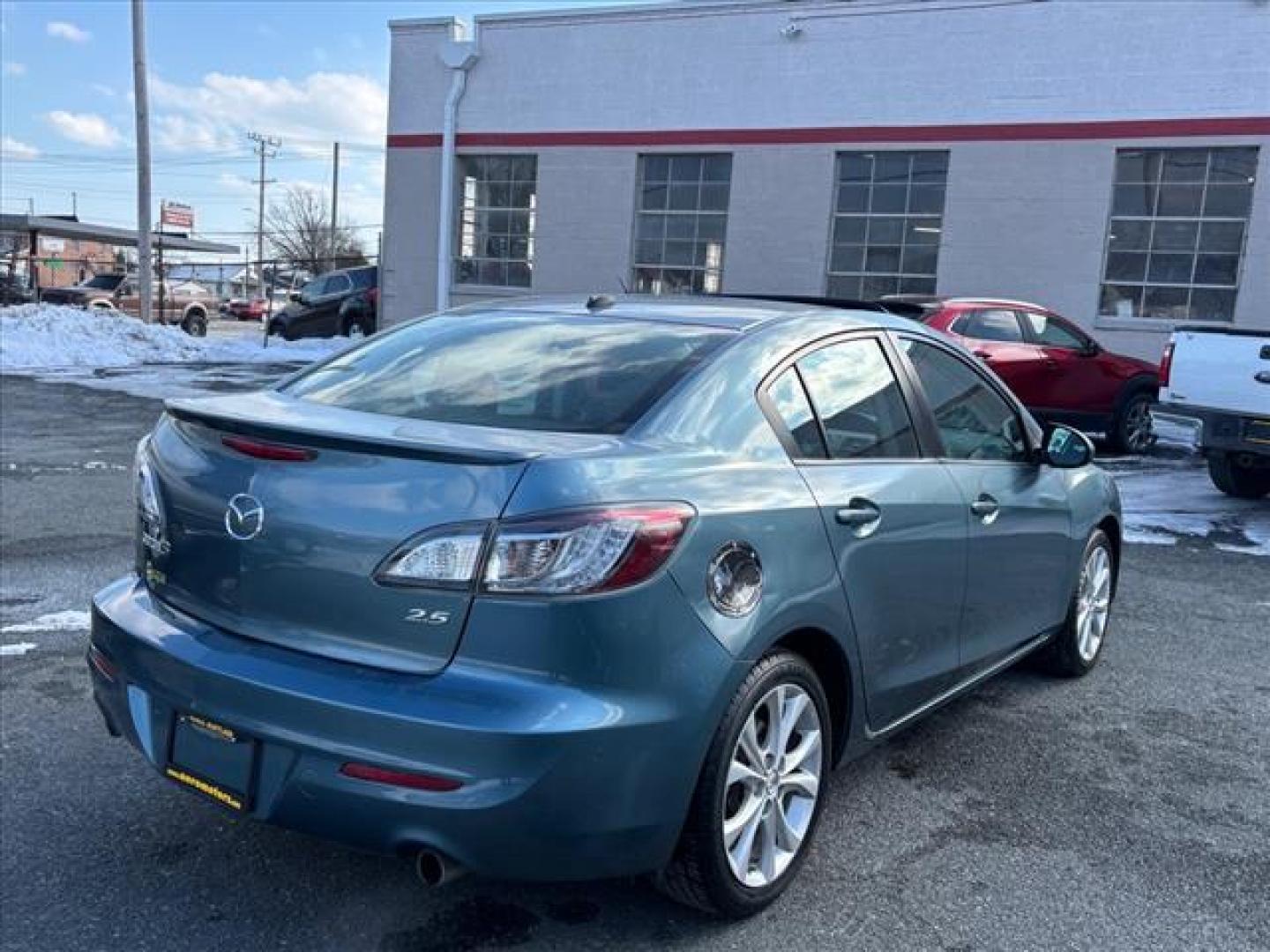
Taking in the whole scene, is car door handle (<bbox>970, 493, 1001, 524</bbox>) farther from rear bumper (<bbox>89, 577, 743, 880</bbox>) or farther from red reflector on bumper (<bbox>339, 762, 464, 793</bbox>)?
red reflector on bumper (<bbox>339, 762, 464, 793</bbox>)

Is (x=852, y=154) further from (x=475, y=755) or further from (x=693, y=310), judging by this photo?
(x=475, y=755)

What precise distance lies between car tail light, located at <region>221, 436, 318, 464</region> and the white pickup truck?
8126 mm

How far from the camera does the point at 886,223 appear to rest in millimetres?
17625

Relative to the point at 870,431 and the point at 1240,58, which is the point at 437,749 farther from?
the point at 1240,58

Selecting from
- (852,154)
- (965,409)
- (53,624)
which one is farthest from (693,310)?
(852,154)

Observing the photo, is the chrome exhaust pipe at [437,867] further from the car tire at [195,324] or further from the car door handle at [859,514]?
the car tire at [195,324]

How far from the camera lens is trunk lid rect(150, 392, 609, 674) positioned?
2.53m

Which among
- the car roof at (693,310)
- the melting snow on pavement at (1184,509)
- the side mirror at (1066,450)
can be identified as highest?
the car roof at (693,310)

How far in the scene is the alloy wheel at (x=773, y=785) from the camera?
289 centimetres

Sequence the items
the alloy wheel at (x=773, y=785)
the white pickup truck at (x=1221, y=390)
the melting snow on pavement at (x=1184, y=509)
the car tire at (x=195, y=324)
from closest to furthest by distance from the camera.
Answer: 1. the alloy wheel at (x=773, y=785)
2. the melting snow on pavement at (x=1184, y=509)
3. the white pickup truck at (x=1221, y=390)
4. the car tire at (x=195, y=324)

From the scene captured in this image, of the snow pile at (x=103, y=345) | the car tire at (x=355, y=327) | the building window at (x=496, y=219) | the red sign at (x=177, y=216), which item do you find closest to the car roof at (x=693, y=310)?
the building window at (x=496, y=219)

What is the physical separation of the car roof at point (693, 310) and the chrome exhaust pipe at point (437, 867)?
1692 millimetres

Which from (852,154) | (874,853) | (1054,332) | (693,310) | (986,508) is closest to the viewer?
(874,853)

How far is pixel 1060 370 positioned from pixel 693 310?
31.8 ft
